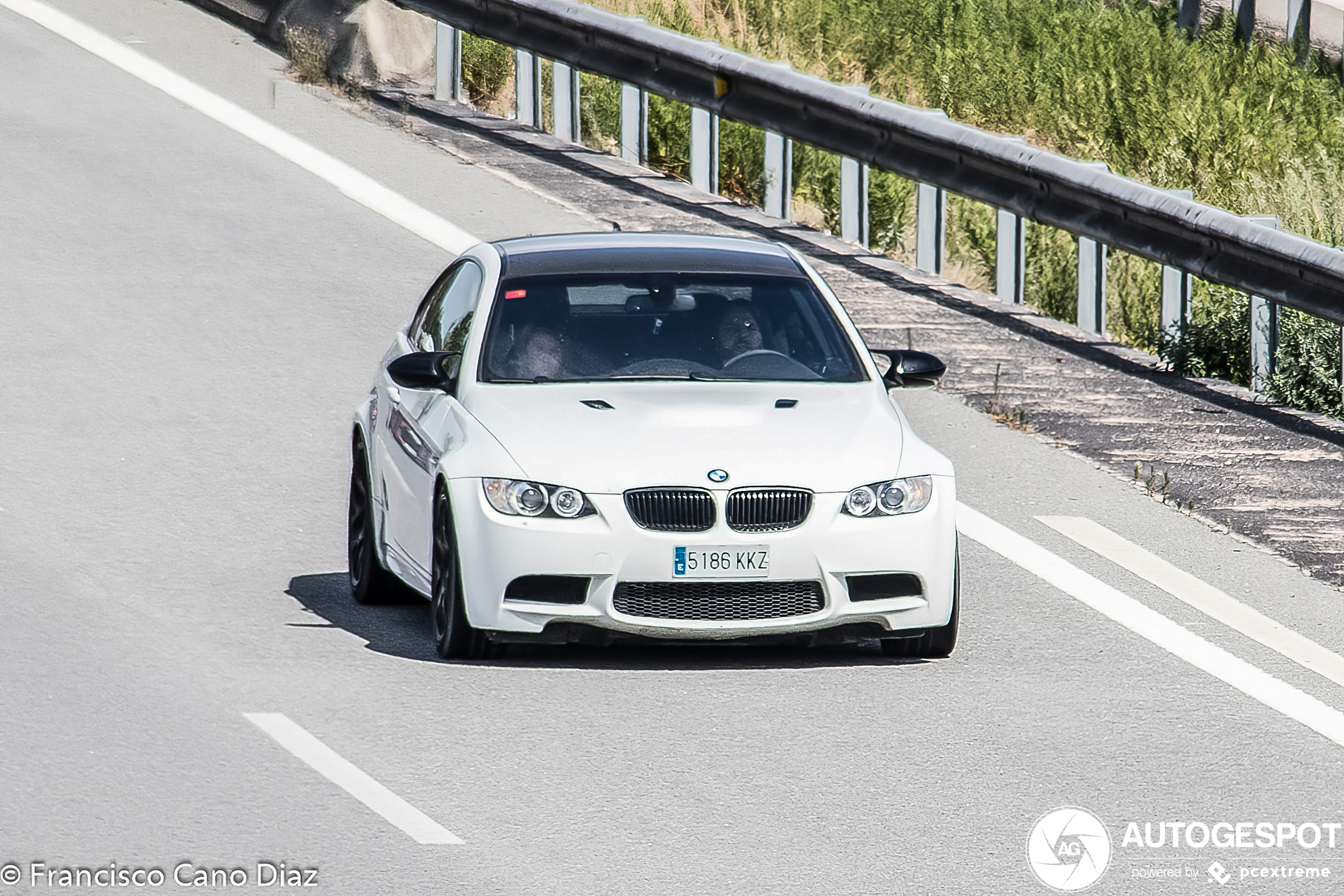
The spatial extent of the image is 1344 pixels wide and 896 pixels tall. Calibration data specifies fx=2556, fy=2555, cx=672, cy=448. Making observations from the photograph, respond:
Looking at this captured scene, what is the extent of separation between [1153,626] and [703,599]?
1876 millimetres

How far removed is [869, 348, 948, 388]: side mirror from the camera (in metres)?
9.52

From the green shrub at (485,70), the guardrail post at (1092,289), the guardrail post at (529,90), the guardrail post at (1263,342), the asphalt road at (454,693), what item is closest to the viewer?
the asphalt road at (454,693)

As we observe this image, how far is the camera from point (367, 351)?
13102mm

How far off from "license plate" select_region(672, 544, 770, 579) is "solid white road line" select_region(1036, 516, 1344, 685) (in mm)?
1959

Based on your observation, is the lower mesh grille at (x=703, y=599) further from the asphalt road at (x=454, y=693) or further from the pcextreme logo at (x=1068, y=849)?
the pcextreme logo at (x=1068, y=849)

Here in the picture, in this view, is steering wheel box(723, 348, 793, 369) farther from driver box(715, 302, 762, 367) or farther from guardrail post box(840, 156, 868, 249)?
guardrail post box(840, 156, 868, 249)

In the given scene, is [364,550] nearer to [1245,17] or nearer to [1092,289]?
[1092,289]

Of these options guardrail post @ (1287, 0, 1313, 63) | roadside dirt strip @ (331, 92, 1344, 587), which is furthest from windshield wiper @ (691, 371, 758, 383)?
guardrail post @ (1287, 0, 1313, 63)

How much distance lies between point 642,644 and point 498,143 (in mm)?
9393

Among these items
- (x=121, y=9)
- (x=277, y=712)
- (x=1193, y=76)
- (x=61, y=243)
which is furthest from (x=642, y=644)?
(x=121, y=9)

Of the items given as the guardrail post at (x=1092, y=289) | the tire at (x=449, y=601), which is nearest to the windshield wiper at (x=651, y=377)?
the tire at (x=449, y=601)

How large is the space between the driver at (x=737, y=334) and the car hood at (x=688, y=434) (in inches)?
13.6

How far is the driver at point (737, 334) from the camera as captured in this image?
375 inches

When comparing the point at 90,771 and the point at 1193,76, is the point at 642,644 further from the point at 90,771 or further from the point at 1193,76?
the point at 1193,76
